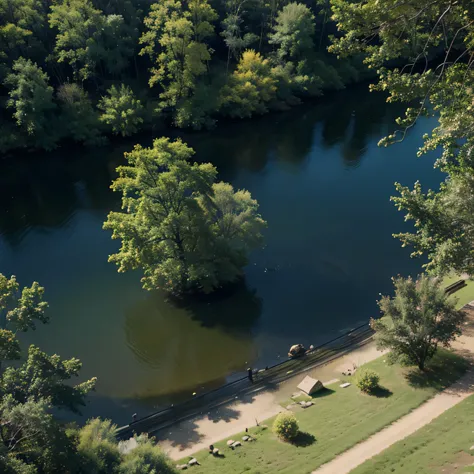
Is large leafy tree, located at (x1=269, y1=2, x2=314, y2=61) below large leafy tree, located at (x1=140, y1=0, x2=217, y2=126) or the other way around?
the other way around

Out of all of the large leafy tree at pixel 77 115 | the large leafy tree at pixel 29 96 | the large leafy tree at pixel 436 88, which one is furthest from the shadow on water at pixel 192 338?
the large leafy tree at pixel 29 96

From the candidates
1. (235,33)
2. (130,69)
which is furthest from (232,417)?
(235,33)

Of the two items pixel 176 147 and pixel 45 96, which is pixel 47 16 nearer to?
pixel 45 96

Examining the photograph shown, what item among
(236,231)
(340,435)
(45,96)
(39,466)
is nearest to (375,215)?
(236,231)

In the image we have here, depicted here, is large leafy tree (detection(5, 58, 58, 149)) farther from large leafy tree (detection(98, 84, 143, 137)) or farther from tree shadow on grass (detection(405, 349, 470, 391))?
tree shadow on grass (detection(405, 349, 470, 391))

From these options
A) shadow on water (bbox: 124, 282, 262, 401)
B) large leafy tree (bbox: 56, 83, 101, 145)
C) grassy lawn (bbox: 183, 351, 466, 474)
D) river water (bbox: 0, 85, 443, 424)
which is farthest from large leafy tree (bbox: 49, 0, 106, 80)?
grassy lawn (bbox: 183, 351, 466, 474)

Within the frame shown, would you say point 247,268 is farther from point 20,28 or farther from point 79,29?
point 20,28
